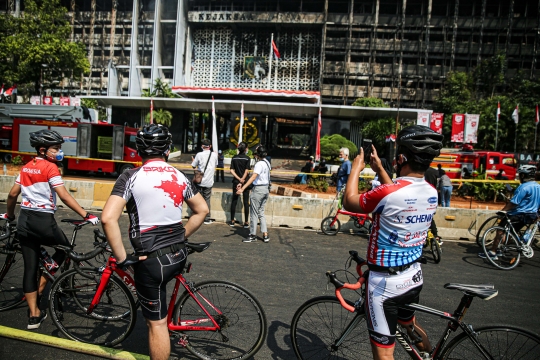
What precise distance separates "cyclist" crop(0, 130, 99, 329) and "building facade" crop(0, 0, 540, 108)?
54.0m

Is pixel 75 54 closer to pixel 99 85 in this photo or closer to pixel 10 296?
pixel 99 85

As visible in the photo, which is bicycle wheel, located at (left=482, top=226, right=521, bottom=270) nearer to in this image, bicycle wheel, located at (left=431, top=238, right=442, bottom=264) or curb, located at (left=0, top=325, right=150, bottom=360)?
bicycle wheel, located at (left=431, top=238, right=442, bottom=264)

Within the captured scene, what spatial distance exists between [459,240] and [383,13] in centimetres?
5888

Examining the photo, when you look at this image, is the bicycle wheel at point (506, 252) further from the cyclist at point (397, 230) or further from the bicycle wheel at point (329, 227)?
the cyclist at point (397, 230)

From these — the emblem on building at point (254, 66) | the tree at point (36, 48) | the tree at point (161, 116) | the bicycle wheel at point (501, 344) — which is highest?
the emblem on building at point (254, 66)

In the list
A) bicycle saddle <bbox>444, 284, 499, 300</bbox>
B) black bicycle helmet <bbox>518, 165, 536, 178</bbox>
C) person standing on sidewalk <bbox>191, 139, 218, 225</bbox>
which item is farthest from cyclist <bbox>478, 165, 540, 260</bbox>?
person standing on sidewalk <bbox>191, 139, 218, 225</bbox>

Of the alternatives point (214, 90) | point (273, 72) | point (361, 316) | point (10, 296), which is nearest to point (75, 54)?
point (214, 90)

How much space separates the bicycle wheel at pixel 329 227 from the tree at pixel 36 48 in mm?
36655

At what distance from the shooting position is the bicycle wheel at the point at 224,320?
122 inches

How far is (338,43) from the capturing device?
5825 cm

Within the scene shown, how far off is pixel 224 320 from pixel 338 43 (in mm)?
60463

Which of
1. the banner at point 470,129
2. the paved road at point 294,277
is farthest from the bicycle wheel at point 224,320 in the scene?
the banner at point 470,129

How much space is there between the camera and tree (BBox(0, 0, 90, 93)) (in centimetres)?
3534

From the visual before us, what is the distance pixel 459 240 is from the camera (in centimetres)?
928
